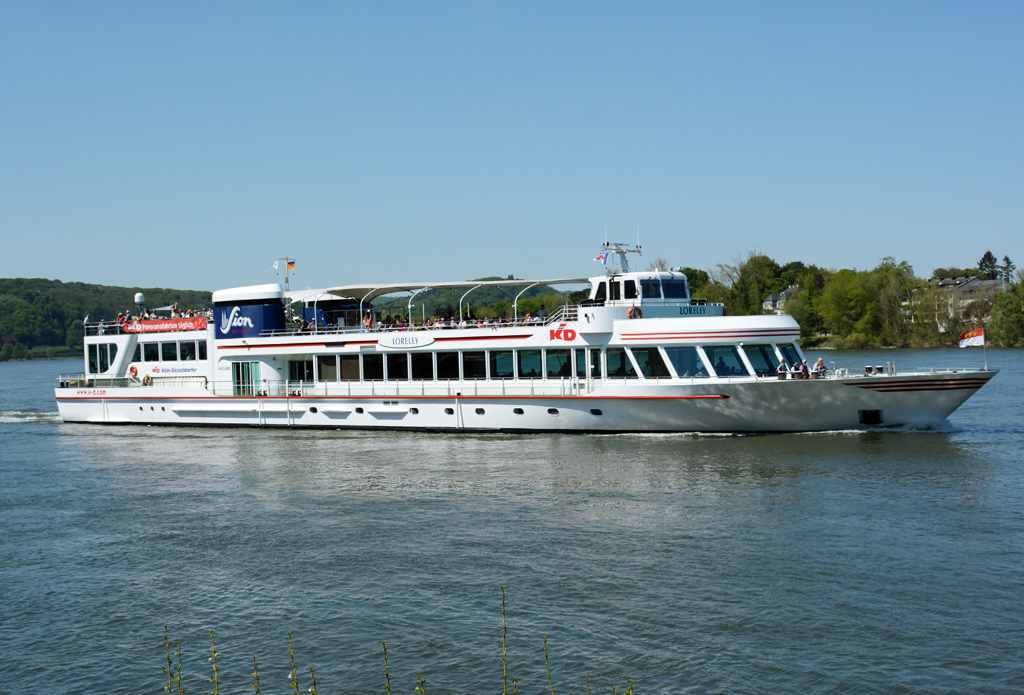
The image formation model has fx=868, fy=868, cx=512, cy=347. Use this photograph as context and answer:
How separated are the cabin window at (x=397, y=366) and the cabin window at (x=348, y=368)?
1.49m

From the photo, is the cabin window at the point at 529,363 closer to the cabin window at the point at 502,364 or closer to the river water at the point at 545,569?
the cabin window at the point at 502,364

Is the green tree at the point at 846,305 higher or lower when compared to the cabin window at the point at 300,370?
higher

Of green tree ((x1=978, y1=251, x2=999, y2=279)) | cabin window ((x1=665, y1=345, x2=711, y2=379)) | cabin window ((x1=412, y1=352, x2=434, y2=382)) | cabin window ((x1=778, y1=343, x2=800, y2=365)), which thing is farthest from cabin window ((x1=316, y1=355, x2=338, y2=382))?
green tree ((x1=978, y1=251, x2=999, y2=279))

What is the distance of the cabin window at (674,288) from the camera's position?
2779 centimetres

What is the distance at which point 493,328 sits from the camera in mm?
28750

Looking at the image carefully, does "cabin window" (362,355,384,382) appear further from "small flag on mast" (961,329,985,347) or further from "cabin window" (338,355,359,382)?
"small flag on mast" (961,329,985,347)

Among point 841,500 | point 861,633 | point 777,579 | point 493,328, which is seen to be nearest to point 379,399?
point 493,328

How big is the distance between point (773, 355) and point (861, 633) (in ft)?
48.9

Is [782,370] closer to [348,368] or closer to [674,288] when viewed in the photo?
[674,288]

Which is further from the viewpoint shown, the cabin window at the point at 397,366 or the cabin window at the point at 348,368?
the cabin window at the point at 348,368

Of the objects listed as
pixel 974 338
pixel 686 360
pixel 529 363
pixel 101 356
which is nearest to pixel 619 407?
pixel 686 360

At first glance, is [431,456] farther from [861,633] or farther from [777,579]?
[861,633]

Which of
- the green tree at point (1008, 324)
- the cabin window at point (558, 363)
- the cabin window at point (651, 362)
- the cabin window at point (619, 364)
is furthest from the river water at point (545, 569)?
the green tree at point (1008, 324)

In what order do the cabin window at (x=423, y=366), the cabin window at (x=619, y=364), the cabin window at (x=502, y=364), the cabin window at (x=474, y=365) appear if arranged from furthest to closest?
the cabin window at (x=423, y=366)
the cabin window at (x=474, y=365)
the cabin window at (x=502, y=364)
the cabin window at (x=619, y=364)
